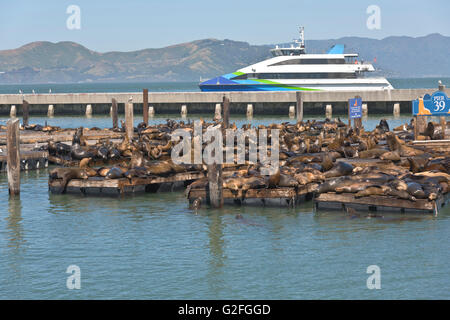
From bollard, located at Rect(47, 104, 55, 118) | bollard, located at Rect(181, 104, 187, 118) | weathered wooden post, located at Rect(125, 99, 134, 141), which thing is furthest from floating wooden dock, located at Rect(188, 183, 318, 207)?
bollard, located at Rect(47, 104, 55, 118)

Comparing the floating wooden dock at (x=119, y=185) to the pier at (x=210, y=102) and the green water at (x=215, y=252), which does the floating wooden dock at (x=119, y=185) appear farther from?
the pier at (x=210, y=102)

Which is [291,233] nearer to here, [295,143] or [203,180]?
[203,180]

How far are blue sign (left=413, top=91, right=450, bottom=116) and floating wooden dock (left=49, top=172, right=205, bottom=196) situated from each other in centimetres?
928

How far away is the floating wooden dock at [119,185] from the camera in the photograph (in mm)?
19312

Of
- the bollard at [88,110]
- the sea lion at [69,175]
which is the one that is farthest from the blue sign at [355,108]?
the bollard at [88,110]

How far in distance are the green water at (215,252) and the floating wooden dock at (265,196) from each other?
0.27 metres

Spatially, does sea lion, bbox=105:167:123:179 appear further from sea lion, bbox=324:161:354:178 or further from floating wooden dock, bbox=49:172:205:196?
sea lion, bbox=324:161:354:178

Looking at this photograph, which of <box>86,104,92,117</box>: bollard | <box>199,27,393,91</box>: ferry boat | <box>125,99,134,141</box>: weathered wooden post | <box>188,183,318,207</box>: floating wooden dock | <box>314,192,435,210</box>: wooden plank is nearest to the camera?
<box>314,192,435,210</box>: wooden plank

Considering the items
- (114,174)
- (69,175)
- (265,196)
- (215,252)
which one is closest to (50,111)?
(69,175)

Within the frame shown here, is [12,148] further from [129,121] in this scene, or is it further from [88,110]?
[88,110]

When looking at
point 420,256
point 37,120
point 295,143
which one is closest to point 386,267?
point 420,256

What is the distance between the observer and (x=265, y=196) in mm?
17328

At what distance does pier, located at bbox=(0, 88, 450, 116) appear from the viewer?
51.5 metres

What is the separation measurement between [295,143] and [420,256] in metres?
12.4
